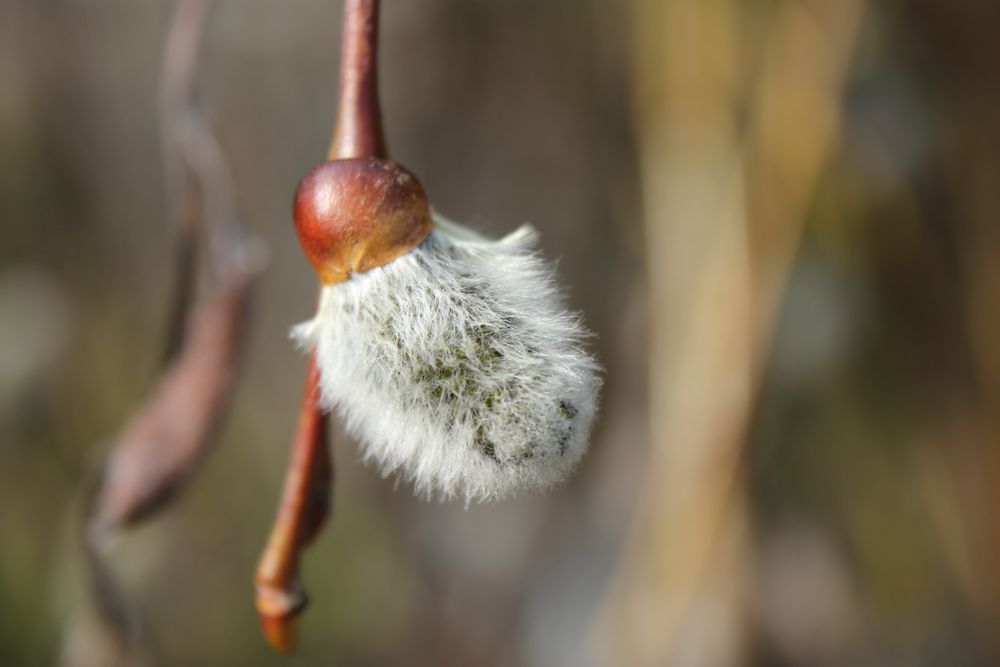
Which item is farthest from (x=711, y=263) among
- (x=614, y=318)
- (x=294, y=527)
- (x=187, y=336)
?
(x=294, y=527)

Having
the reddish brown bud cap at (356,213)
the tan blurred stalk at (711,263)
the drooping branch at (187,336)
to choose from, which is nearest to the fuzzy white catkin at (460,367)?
the reddish brown bud cap at (356,213)

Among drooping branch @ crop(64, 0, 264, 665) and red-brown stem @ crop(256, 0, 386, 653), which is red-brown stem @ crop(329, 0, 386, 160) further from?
drooping branch @ crop(64, 0, 264, 665)

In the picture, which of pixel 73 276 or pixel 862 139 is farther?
pixel 73 276

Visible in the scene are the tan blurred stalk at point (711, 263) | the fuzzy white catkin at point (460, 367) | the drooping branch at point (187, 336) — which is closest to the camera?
the fuzzy white catkin at point (460, 367)

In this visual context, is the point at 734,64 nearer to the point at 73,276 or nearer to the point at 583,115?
the point at 583,115

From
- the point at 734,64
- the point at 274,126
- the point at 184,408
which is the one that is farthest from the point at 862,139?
the point at 184,408

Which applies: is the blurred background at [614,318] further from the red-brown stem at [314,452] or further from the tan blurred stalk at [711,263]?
the red-brown stem at [314,452]
